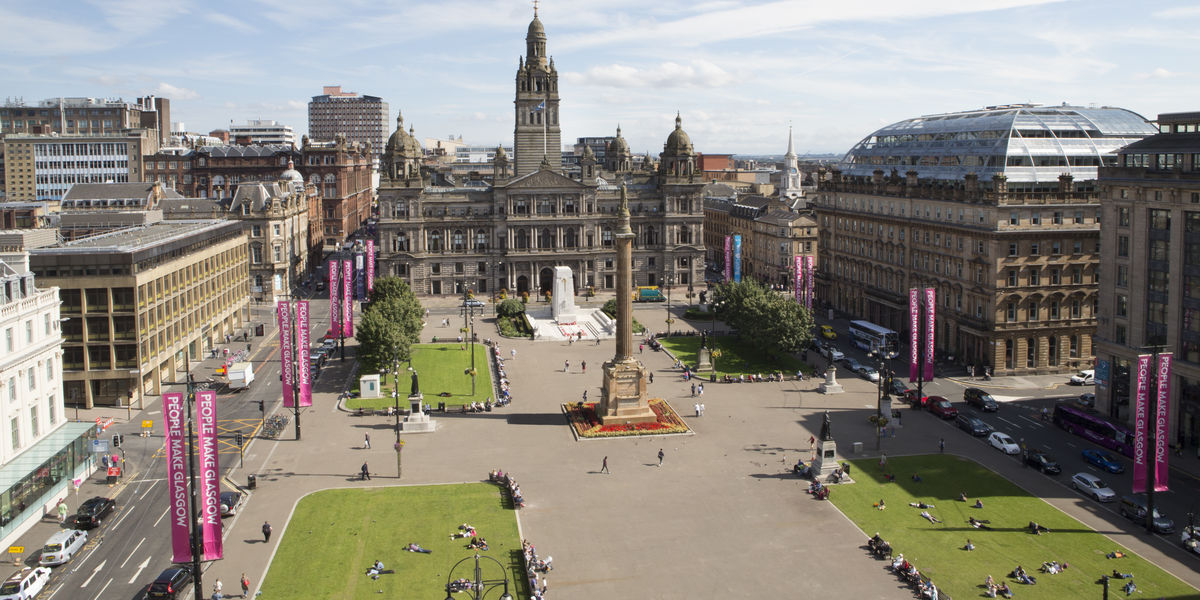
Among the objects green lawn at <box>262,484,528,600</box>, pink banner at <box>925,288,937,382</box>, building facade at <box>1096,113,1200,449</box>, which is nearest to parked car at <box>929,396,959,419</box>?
pink banner at <box>925,288,937,382</box>

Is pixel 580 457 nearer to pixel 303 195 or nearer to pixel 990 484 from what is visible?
pixel 990 484

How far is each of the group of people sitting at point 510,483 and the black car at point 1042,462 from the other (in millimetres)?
34930

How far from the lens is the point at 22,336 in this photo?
60281 mm

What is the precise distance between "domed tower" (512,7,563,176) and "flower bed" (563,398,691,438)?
79775 mm

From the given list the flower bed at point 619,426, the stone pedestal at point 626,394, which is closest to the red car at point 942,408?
the flower bed at point 619,426

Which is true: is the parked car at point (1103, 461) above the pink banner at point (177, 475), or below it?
below

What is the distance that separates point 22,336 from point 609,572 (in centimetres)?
3938

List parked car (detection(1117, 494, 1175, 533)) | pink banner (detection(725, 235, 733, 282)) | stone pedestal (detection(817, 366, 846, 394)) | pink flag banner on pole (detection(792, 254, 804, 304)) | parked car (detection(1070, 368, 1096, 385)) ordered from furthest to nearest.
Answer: pink banner (detection(725, 235, 733, 282)), pink flag banner on pole (detection(792, 254, 804, 304)), parked car (detection(1070, 368, 1096, 385)), stone pedestal (detection(817, 366, 846, 394)), parked car (detection(1117, 494, 1175, 533))

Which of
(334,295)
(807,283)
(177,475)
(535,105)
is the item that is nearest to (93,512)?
(177,475)

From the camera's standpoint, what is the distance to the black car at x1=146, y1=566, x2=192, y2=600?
46375mm

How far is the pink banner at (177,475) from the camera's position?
1821 inches

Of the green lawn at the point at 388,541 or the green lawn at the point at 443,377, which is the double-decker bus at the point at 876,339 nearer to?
the green lawn at the point at 443,377

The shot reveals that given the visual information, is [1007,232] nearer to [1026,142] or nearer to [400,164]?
[1026,142]

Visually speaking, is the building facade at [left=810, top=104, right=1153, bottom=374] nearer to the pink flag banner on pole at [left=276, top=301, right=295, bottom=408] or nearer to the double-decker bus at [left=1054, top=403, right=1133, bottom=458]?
the double-decker bus at [left=1054, top=403, right=1133, bottom=458]
